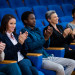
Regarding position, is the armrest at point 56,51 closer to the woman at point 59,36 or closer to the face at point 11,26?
the woman at point 59,36

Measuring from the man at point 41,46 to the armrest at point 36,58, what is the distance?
4 cm

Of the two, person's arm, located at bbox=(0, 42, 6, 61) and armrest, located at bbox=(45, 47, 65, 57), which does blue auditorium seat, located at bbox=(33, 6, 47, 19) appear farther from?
person's arm, located at bbox=(0, 42, 6, 61)

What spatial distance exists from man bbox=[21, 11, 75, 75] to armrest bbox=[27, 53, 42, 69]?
1.4 inches

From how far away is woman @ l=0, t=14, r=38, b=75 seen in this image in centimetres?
76

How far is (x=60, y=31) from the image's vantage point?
112 centimetres

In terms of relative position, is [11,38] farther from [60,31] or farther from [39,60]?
[60,31]

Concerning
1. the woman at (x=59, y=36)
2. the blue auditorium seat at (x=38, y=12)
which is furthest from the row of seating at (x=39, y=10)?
the woman at (x=59, y=36)

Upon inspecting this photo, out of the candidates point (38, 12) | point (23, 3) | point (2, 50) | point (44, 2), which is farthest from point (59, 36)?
point (44, 2)

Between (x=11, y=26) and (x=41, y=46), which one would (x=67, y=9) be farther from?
(x=11, y=26)

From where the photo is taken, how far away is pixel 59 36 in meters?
1.04

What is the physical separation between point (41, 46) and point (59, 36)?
0.54 ft

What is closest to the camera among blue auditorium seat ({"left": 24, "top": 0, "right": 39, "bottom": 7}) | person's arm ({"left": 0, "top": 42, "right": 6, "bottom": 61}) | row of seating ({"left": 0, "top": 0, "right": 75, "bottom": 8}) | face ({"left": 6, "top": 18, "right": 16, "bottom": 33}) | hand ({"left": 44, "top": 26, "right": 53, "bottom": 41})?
person's arm ({"left": 0, "top": 42, "right": 6, "bottom": 61})

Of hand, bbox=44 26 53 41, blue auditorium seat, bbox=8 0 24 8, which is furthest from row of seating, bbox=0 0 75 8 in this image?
hand, bbox=44 26 53 41

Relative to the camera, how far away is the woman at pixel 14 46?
759 millimetres
